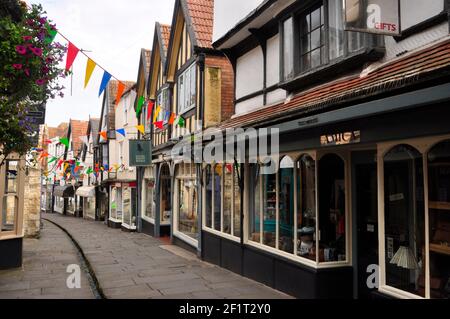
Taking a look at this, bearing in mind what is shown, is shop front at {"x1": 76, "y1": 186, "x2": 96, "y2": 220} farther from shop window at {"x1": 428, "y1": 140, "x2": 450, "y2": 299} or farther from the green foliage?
shop window at {"x1": 428, "y1": 140, "x2": 450, "y2": 299}

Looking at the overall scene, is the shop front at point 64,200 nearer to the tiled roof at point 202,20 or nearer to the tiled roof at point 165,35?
the tiled roof at point 165,35

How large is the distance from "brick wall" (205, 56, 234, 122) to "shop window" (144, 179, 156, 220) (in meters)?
7.77

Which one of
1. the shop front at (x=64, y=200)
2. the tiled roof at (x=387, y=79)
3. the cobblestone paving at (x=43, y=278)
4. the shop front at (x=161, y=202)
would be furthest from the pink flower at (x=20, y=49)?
the shop front at (x=64, y=200)

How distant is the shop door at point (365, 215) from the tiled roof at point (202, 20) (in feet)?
26.3

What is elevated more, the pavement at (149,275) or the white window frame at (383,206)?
the white window frame at (383,206)

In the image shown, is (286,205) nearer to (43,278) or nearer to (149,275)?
(149,275)

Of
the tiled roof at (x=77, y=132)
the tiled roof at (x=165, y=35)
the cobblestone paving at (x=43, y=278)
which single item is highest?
the tiled roof at (x=165, y=35)

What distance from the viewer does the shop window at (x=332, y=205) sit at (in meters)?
7.41

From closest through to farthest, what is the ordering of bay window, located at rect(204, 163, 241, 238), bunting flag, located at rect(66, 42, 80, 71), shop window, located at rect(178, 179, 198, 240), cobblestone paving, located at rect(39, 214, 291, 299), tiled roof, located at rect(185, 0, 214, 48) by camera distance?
1. cobblestone paving, located at rect(39, 214, 291, 299)
2. bunting flag, located at rect(66, 42, 80, 71)
3. bay window, located at rect(204, 163, 241, 238)
4. tiled roof, located at rect(185, 0, 214, 48)
5. shop window, located at rect(178, 179, 198, 240)

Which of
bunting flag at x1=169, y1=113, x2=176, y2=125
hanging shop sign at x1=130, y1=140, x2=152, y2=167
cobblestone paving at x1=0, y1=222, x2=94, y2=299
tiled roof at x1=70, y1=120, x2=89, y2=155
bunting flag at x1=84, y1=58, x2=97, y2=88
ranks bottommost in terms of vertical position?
cobblestone paving at x1=0, y1=222, x2=94, y2=299

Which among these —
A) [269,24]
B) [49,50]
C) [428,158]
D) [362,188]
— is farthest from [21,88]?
[428,158]

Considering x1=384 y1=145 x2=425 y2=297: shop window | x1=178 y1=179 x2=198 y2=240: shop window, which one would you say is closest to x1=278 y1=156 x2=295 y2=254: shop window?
x1=384 y1=145 x2=425 y2=297: shop window

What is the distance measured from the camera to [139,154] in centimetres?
1855

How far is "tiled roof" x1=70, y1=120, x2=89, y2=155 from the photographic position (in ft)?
140
